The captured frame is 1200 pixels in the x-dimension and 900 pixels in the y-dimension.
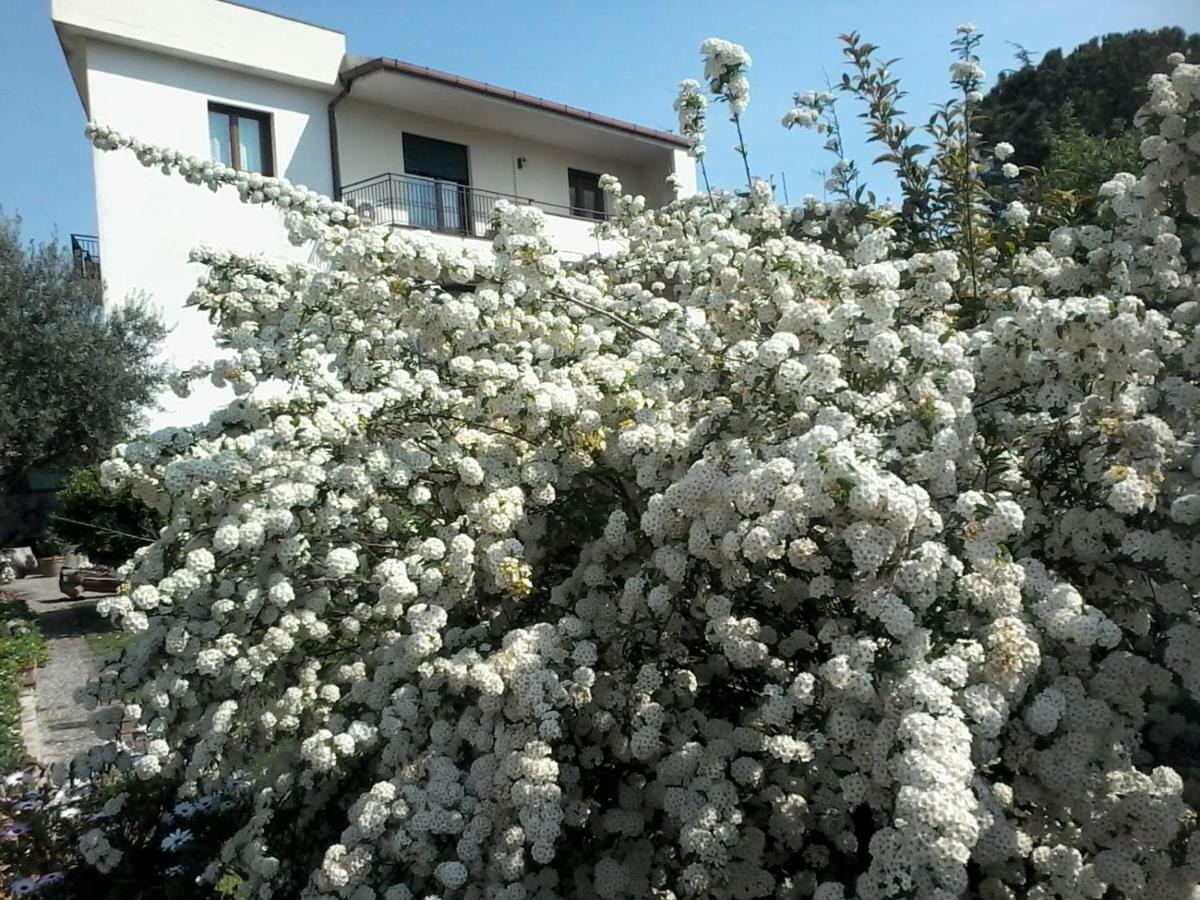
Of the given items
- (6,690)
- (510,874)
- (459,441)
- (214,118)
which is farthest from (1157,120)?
(214,118)

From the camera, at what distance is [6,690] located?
7.00 meters

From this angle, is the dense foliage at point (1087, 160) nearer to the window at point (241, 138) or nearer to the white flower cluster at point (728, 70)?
the white flower cluster at point (728, 70)

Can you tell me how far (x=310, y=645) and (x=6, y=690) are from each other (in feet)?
16.0

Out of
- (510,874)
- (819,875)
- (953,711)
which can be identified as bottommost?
(819,875)

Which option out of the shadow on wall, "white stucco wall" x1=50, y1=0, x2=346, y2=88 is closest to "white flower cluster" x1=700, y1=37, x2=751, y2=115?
"white stucco wall" x1=50, y1=0, x2=346, y2=88

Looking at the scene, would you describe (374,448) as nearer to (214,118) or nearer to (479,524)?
(479,524)

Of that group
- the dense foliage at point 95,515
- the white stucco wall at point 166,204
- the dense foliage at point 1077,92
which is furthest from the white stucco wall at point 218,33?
the dense foliage at point 1077,92

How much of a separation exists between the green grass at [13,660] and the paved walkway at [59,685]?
9 centimetres

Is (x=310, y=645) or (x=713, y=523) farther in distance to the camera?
(x=310, y=645)

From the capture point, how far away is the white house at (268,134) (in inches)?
505

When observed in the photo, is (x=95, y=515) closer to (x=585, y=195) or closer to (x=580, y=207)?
(x=580, y=207)

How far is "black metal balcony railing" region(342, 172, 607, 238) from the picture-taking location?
49.6 feet

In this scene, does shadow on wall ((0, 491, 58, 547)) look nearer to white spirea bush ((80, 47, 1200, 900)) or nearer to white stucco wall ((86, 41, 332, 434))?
white stucco wall ((86, 41, 332, 434))

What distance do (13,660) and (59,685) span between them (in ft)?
2.01
